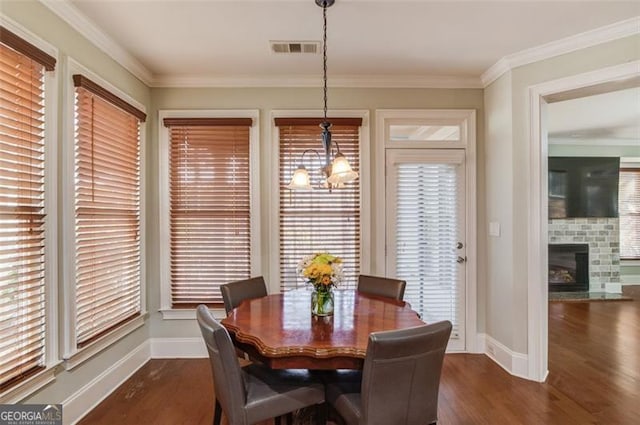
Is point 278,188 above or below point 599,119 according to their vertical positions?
below

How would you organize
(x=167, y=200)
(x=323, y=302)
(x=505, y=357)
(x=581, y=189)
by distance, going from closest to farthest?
1. (x=323, y=302)
2. (x=505, y=357)
3. (x=167, y=200)
4. (x=581, y=189)

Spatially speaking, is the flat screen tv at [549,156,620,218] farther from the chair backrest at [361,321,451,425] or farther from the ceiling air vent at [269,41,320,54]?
the chair backrest at [361,321,451,425]

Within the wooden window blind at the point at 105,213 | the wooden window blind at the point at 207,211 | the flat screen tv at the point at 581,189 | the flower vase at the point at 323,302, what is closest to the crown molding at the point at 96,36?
the wooden window blind at the point at 105,213

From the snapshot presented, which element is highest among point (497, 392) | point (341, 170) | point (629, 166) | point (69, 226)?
point (629, 166)

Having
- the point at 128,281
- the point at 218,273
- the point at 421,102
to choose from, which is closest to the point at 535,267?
the point at 421,102

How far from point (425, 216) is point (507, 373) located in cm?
158

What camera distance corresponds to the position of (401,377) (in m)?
1.58

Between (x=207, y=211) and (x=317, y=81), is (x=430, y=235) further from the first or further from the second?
(x=207, y=211)

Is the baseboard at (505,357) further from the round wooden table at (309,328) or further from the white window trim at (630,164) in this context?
the white window trim at (630,164)

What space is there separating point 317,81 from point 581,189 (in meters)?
5.35

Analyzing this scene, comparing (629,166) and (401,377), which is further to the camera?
(629,166)

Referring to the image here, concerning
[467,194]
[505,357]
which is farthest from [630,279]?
[467,194]

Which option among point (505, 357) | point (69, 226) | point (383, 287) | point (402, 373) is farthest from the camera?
point (505, 357)

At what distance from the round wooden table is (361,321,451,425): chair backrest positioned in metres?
0.13
